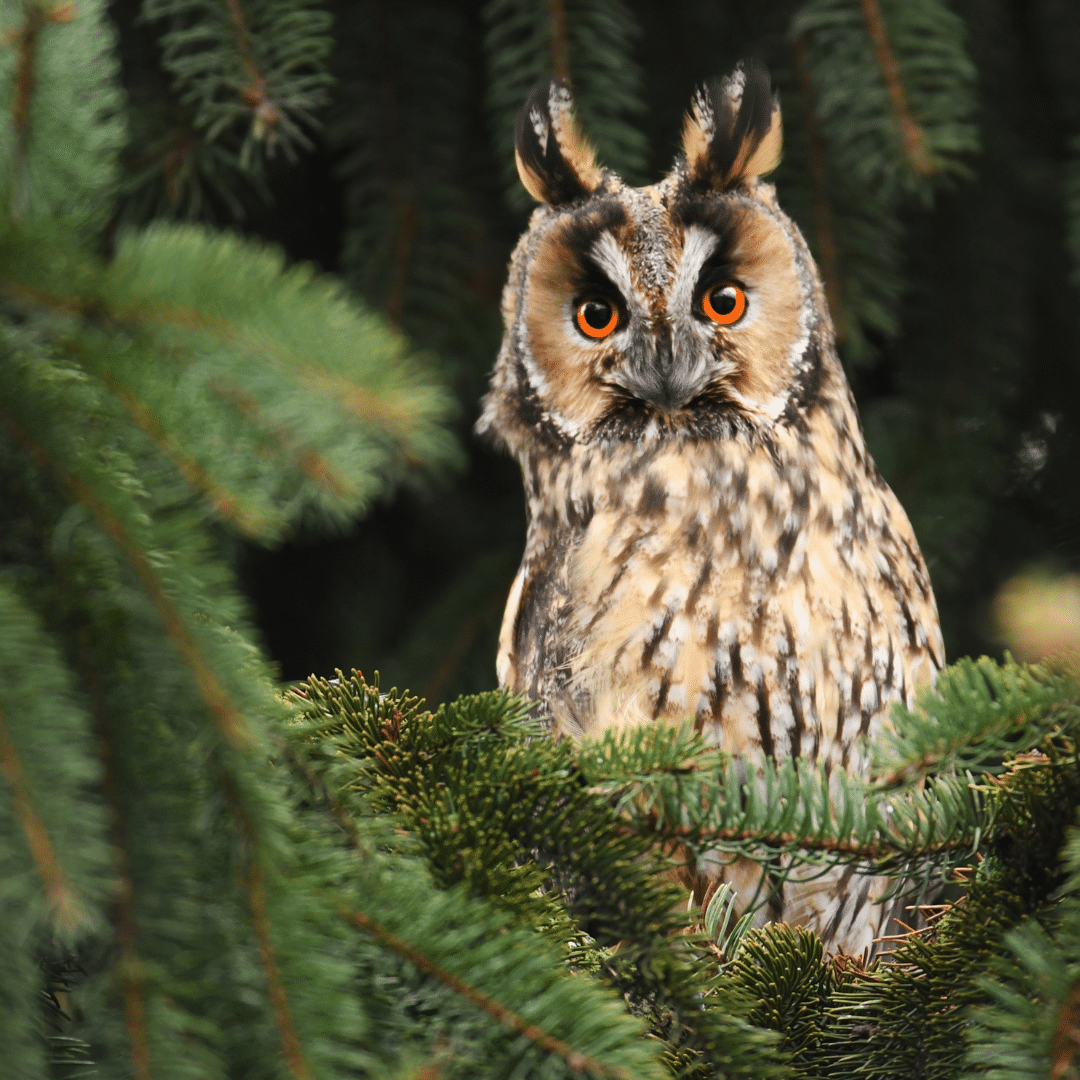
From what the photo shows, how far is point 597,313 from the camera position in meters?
1.56

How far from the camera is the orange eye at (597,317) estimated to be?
5.06 feet

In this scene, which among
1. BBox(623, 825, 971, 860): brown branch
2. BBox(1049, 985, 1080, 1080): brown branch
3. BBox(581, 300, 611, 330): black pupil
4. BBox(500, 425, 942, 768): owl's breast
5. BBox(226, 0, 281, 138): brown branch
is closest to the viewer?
BBox(1049, 985, 1080, 1080): brown branch

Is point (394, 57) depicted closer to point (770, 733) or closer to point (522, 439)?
point (522, 439)

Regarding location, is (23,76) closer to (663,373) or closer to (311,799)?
(311,799)

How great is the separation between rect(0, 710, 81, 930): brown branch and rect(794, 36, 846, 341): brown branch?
150 centimetres

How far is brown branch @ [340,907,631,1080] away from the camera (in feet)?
1.91

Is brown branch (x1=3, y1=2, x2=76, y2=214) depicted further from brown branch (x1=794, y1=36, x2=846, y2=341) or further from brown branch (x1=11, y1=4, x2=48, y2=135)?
brown branch (x1=794, y1=36, x2=846, y2=341)

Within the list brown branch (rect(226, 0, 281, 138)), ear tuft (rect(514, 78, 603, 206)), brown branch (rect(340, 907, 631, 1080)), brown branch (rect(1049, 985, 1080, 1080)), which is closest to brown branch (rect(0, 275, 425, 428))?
brown branch (rect(340, 907, 631, 1080))

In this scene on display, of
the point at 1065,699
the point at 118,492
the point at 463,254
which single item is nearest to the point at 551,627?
the point at 463,254

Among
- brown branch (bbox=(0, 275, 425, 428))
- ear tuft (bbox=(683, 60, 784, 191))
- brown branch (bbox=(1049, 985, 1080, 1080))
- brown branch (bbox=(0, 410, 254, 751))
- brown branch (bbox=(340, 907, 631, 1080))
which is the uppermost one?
ear tuft (bbox=(683, 60, 784, 191))

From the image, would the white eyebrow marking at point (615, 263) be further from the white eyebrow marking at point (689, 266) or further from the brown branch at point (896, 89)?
the brown branch at point (896, 89)

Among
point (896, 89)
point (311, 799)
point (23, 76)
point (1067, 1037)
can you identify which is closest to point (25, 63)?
point (23, 76)

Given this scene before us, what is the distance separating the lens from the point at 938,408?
1996 mm

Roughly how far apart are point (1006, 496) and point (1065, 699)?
161cm
